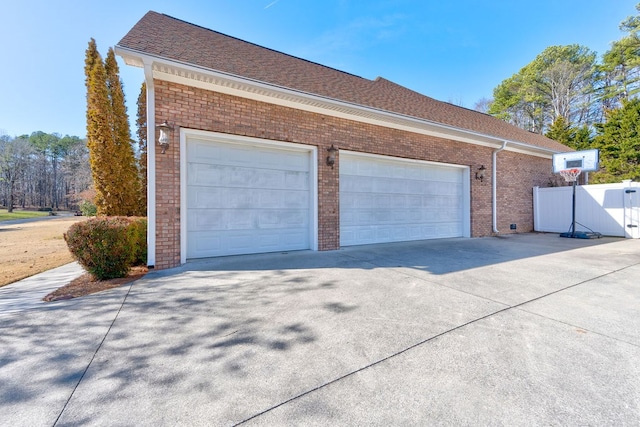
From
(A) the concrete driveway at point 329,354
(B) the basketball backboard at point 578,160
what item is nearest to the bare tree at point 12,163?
(A) the concrete driveway at point 329,354

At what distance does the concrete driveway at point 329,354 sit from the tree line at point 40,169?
4617cm

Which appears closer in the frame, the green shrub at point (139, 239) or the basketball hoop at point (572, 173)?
the green shrub at point (139, 239)

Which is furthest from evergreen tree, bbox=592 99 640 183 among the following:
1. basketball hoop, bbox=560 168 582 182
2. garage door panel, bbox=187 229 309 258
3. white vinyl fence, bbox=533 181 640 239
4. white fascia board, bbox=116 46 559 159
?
garage door panel, bbox=187 229 309 258

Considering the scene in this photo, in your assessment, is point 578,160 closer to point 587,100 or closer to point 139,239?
point 139,239

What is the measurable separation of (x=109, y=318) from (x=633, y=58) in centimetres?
3167

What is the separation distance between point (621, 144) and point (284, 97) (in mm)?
21592

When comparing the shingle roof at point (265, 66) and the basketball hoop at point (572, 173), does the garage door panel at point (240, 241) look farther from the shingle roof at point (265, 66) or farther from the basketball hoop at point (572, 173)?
the basketball hoop at point (572, 173)

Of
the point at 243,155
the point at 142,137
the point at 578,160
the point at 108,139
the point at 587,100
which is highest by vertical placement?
the point at 587,100

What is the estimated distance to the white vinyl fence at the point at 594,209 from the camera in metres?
9.81

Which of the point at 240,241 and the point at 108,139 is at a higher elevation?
the point at 108,139

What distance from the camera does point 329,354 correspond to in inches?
87.9

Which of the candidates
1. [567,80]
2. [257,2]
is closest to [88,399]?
[257,2]

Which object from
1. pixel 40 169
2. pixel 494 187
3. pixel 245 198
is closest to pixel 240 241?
pixel 245 198

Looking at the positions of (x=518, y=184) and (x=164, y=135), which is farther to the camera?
(x=518, y=184)
